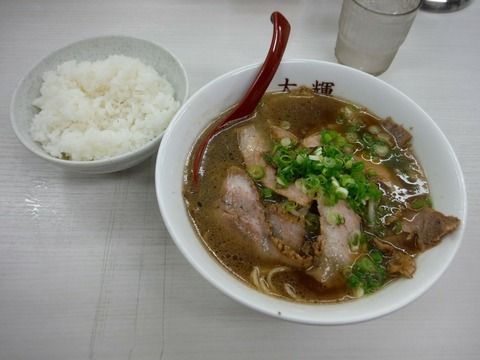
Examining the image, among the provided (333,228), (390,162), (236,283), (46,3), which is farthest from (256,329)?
(46,3)

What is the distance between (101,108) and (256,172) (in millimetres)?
893

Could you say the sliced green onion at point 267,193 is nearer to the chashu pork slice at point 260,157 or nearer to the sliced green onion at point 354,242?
the chashu pork slice at point 260,157

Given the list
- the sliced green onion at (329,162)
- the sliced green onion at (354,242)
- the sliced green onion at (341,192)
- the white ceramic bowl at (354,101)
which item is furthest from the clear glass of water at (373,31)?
the sliced green onion at (354,242)

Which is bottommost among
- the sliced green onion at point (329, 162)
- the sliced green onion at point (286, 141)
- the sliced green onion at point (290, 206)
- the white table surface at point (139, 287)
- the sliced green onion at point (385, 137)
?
the white table surface at point (139, 287)

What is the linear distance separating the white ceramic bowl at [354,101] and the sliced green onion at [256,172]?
11.9 inches

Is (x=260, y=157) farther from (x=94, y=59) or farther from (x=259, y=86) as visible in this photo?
(x=94, y=59)

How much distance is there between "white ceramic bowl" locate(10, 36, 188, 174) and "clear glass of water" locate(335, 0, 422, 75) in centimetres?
104

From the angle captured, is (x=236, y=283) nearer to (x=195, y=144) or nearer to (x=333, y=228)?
(x=333, y=228)

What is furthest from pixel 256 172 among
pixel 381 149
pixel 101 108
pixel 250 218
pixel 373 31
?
pixel 373 31

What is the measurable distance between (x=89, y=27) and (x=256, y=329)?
2.28 metres

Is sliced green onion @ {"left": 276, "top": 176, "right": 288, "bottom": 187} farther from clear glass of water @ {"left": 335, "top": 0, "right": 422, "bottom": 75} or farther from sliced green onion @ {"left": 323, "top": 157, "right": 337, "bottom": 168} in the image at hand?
clear glass of water @ {"left": 335, "top": 0, "right": 422, "bottom": 75}

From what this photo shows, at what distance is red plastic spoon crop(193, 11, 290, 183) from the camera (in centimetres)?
164

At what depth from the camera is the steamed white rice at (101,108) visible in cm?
165

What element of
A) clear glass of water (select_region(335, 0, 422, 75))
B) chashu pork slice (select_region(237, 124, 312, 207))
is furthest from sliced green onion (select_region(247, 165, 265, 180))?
clear glass of water (select_region(335, 0, 422, 75))
